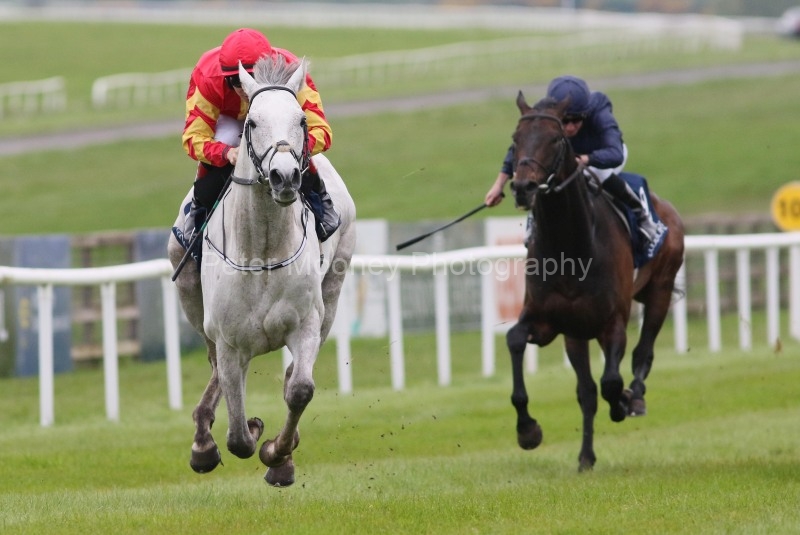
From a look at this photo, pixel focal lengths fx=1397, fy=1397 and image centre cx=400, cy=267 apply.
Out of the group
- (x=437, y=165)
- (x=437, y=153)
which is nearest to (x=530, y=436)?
(x=437, y=165)

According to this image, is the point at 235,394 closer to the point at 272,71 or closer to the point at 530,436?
the point at 272,71

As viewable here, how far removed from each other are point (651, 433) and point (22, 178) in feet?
50.9

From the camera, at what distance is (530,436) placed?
23.4ft

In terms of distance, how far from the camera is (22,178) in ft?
72.2

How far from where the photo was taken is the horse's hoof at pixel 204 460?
616cm

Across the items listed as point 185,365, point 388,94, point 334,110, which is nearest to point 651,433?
point 185,365

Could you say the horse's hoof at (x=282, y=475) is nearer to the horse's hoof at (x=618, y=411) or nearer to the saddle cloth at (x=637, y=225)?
the horse's hoof at (x=618, y=411)

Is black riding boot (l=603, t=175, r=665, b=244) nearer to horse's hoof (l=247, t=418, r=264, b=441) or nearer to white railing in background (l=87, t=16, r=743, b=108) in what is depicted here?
horse's hoof (l=247, t=418, r=264, b=441)

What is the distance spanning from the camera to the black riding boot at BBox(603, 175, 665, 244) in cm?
775

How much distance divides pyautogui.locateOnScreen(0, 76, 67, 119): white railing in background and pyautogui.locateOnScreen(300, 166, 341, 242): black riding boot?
2316cm

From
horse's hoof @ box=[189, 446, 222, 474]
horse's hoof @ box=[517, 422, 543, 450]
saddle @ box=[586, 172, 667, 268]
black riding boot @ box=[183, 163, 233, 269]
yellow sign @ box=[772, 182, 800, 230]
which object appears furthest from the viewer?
yellow sign @ box=[772, 182, 800, 230]

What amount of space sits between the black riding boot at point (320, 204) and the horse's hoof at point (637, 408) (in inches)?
89.3

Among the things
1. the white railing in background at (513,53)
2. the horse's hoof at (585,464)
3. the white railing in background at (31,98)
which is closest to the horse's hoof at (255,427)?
the horse's hoof at (585,464)

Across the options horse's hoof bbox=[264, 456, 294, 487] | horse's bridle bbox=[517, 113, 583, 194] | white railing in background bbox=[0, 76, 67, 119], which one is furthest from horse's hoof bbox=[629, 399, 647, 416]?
white railing in background bbox=[0, 76, 67, 119]
